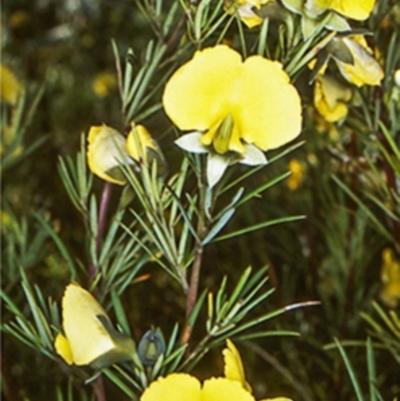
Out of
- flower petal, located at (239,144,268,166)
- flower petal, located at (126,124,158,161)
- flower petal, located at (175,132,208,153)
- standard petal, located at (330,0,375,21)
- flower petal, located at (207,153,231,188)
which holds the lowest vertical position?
flower petal, located at (126,124,158,161)

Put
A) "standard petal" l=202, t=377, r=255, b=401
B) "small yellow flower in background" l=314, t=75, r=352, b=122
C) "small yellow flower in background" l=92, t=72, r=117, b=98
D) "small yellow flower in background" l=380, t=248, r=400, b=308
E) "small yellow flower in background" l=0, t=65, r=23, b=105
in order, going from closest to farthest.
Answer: "standard petal" l=202, t=377, r=255, b=401 → "small yellow flower in background" l=314, t=75, r=352, b=122 → "small yellow flower in background" l=380, t=248, r=400, b=308 → "small yellow flower in background" l=0, t=65, r=23, b=105 → "small yellow flower in background" l=92, t=72, r=117, b=98

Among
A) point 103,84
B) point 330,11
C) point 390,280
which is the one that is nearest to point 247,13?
point 330,11

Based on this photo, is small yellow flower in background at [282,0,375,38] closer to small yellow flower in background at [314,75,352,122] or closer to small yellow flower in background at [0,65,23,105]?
small yellow flower in background at [314,75,352,122]

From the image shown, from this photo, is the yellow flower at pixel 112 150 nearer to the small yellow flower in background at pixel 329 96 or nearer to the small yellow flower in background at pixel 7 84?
the small yellow flower in background at pixel 329 96

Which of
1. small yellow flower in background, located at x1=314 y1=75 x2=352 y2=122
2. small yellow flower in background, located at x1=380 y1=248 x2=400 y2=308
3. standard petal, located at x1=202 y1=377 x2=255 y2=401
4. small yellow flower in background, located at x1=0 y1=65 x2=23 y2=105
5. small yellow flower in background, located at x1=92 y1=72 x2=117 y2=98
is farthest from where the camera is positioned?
small yellow flower in background, located at x1=92 y1=72 x2=117 y2=98

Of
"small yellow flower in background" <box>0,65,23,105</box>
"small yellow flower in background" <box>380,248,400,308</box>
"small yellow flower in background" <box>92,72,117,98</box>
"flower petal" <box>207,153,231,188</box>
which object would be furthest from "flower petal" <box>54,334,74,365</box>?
"small yellow flower in background" <box>92,72,117,98</box>

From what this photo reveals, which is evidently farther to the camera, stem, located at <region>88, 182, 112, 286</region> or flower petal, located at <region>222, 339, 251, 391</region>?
stem, located at <region>88, 182, 112, 286</region>

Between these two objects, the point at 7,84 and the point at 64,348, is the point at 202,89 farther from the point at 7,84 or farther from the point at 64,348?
the point at 7,84

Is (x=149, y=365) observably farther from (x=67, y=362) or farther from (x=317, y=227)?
(x=317, y=227)
